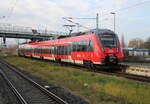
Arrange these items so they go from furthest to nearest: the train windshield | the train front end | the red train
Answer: the train windshield
the red train
the train front end

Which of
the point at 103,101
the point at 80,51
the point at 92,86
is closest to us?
the point at 103,101

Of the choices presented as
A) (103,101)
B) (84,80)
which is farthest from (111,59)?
(103,101)

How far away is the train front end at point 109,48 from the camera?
63.6 ft

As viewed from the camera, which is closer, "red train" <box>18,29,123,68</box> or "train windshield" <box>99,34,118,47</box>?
"red train" <box>18,29,123,68</box>

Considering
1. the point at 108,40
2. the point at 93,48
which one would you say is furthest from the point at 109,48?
the point at 93,48

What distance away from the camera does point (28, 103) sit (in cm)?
1009

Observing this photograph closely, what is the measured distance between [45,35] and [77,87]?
164 ft

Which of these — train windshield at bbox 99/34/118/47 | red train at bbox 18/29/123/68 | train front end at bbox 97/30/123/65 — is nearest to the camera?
train front end at bbox 97/30/123/65

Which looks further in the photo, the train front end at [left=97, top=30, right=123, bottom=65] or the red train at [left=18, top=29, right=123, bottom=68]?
the red train at [left=18, top=29, right=123, bottom=68]

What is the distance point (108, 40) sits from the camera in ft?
66.5

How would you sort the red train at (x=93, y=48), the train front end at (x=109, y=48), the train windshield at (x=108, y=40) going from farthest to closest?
the train windshield at (x=108, y=40) → the red train at (x=93, y=48) → the train front end at (x=109, y=48)

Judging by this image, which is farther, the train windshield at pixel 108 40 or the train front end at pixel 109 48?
the train windshield at pixel 108 40

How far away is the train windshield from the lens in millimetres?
19920

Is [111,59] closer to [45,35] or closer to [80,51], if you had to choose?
[80,51]
